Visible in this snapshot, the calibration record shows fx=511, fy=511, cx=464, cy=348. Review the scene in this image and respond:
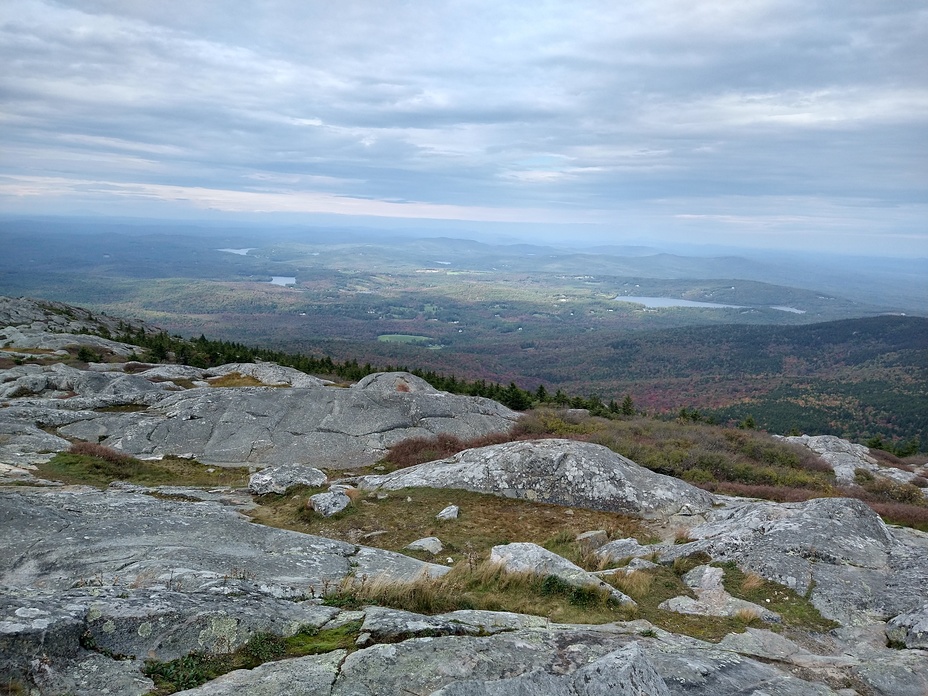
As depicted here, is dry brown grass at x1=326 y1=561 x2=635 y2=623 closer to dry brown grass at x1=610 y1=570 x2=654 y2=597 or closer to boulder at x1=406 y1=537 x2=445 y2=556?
dry brown grass at x1=610 y1=570 x2=654 y2=597

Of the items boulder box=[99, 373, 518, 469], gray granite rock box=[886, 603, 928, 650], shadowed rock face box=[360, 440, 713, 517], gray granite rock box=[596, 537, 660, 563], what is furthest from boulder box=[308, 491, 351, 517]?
gray granite rock box=[886, 603, 928, 650]

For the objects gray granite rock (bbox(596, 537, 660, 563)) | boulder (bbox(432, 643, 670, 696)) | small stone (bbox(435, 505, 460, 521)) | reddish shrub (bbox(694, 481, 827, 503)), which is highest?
boulder (bbox(432, 643, 670, 696))

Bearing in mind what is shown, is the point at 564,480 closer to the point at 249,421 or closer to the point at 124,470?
the point at 249,421

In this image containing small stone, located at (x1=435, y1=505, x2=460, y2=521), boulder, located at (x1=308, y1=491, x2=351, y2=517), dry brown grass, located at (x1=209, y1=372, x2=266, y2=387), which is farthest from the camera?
dry brown grass, located at (x1=209, y1=372, x2=266, y2=387)

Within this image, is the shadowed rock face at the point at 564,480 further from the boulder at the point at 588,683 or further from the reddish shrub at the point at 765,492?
the boulder at the point at 588,683

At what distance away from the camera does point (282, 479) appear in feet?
63.1

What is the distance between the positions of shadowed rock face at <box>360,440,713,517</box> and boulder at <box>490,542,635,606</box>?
7.59 m

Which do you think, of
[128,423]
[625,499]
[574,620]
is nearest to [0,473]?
[128,423]

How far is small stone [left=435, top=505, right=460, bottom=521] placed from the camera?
55.0 feet

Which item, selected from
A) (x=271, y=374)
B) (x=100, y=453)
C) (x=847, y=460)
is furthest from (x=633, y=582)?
(x=271, y=374)

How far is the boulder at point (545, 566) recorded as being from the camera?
9.94 metres

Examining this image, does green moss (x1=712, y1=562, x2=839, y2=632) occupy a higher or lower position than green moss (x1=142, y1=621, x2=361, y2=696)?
lower

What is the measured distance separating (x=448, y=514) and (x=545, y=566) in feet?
22.3

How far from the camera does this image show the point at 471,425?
29.2 m
